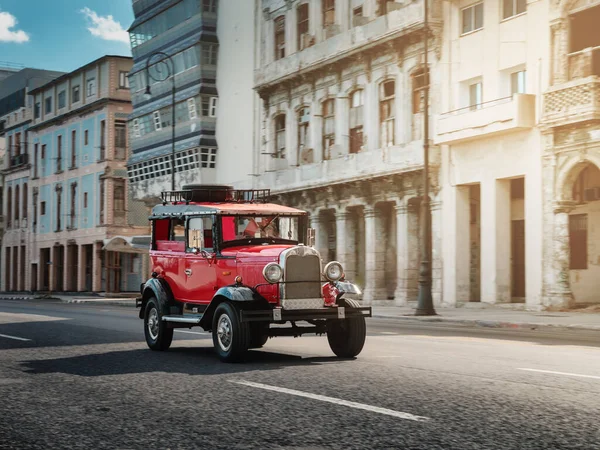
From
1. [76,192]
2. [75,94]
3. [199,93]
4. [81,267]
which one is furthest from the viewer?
[75,94]

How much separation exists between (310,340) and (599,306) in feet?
49.0

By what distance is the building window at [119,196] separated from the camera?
213ft

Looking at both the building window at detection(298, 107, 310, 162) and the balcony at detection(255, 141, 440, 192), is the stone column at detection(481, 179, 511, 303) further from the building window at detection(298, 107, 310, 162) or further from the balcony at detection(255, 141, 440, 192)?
the building window at detection(298, 107, 310, 162)

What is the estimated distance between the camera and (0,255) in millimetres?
84062

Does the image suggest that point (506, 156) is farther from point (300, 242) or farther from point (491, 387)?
point (491, 387)

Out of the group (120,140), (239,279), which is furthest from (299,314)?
(120,140)

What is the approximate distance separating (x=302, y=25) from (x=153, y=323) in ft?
105

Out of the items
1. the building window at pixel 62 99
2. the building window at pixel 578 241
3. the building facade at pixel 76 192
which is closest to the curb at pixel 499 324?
the building window at pixel 578 241

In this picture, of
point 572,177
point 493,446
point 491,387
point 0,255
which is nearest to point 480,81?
point 572,177

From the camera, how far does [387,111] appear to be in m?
38.5

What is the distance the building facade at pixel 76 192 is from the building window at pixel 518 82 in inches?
1245

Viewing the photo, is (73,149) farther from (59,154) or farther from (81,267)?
(81,267)

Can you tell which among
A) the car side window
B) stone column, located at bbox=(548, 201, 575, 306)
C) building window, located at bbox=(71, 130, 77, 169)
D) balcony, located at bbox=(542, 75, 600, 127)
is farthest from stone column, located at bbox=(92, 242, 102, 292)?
the car side window

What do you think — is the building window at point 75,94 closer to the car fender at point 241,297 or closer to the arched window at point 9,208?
the arched window at point 9,208
